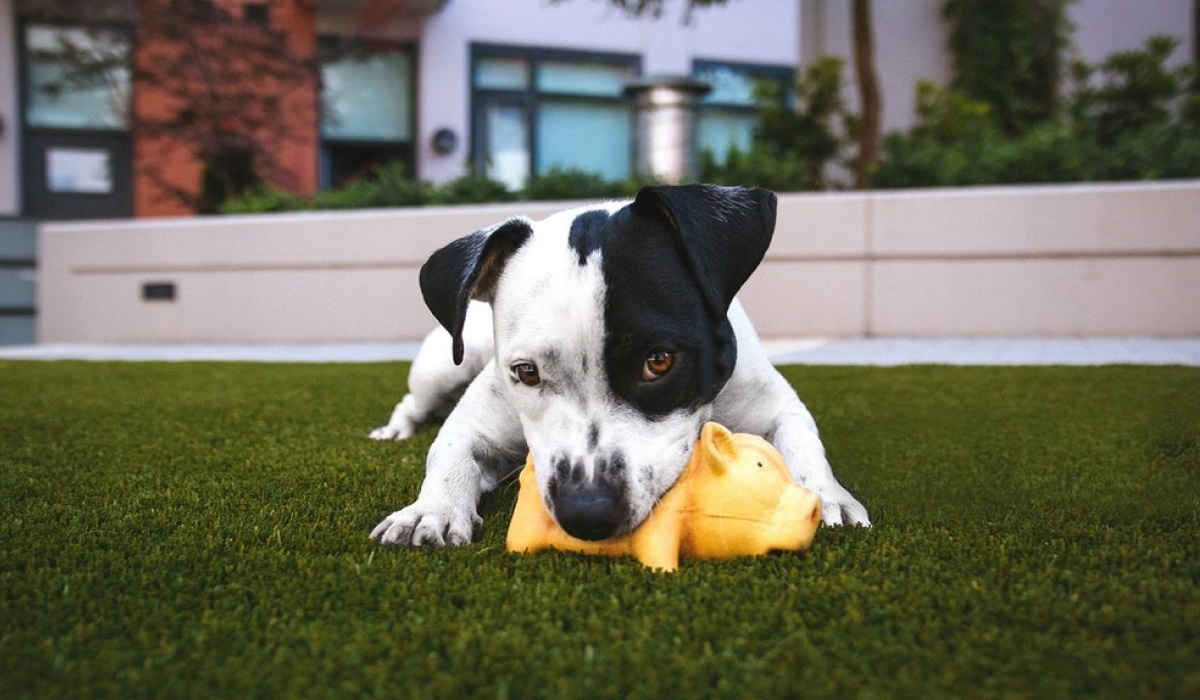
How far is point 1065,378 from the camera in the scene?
5.55 m

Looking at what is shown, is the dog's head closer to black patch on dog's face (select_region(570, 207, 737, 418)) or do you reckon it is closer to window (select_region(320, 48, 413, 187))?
black patch on dog's face (select_region(570, 207, 737, 418))

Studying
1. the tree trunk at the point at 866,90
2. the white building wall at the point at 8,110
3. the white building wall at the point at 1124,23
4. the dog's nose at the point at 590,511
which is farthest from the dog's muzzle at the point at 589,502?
the white building wall at the point at 1124,23

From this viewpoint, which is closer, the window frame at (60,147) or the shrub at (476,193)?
the shrub at (476,193)

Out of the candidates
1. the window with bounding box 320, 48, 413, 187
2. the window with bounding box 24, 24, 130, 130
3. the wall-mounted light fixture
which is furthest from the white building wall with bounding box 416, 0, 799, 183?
the window with bounding box 24, 24, 130, 130

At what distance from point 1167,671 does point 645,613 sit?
82 cm

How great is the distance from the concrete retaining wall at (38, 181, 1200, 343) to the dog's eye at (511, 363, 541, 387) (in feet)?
21.1

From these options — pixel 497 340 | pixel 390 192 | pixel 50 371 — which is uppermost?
pixel 390 192

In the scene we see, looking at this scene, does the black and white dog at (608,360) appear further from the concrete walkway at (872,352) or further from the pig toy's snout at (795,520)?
the concrete walkway at (872,352)

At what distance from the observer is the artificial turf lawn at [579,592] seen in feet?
4.88

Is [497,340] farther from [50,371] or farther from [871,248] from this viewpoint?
[871,248]

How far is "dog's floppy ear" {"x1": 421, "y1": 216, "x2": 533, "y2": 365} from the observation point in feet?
8.84

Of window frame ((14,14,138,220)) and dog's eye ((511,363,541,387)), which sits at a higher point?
window frame ((14,14,138,220))

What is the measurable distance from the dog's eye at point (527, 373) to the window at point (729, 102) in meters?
15.4

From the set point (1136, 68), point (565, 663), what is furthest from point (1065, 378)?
point (1136, 68)
